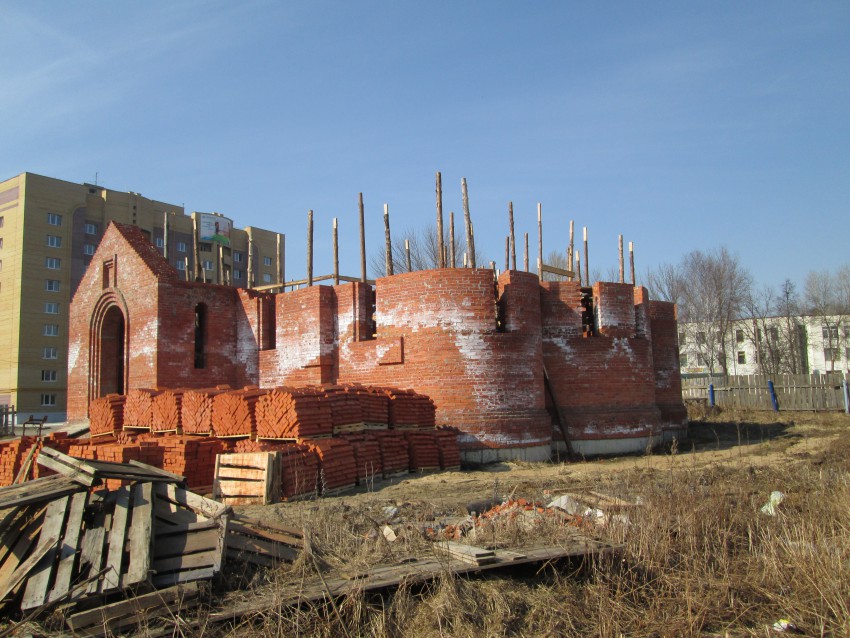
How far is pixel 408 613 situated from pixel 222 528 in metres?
1.66

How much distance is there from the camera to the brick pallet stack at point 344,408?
12.3 metres

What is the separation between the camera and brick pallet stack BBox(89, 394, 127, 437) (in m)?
15.4

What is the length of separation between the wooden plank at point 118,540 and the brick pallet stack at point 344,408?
6.47m

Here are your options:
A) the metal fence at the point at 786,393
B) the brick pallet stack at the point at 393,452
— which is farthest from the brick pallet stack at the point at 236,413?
the metal fence at the point at 786,393

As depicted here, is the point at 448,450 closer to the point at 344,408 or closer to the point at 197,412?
the point at 344,408

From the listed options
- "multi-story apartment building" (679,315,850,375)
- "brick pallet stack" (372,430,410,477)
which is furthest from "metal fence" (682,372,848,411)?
"brick pallet stack" (372,430,410,477)

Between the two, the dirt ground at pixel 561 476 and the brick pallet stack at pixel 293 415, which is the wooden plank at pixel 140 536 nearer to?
the dirt ground at pixel 561 476

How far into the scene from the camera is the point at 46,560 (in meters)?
5.00

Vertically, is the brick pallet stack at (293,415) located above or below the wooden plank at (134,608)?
above

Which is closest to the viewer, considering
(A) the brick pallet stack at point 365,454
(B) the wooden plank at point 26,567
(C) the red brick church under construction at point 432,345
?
(B) the wooden plank at point 26,567

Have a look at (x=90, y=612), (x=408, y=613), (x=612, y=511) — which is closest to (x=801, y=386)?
(x=612, y=511)

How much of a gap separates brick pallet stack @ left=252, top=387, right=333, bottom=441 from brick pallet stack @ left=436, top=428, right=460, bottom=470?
110 inches

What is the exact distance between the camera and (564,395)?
16594 millimetres

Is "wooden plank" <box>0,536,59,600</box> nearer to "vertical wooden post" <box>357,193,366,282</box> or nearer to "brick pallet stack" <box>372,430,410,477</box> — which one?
"brick pallet stack" <box>372,430,410,477</box>
